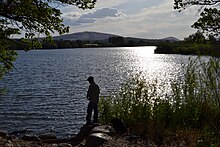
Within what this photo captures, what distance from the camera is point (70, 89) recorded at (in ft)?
120

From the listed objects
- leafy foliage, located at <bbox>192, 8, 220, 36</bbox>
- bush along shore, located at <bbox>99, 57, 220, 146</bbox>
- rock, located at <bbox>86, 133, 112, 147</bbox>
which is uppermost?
leafy foliage, located at <bbox>192, 8, 220, 36</bbox>

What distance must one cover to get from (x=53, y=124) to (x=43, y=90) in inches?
609

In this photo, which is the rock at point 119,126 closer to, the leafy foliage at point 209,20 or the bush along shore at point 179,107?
the bush along shore at point 179,107

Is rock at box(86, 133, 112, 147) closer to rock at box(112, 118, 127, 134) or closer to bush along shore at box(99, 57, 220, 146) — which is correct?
rock at box(112, 118, 127, 134)

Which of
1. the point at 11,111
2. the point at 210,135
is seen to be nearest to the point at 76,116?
the point at 11,111

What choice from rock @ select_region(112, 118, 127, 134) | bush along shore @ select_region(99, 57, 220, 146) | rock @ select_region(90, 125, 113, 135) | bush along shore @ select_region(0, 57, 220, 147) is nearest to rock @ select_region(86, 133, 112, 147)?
bush along shore @ select_region(0, 57, 220, 147)

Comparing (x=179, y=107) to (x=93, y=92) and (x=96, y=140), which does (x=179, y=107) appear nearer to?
(x=93, y=92)

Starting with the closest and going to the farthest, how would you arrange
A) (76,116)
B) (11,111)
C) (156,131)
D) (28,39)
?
(28,39)
(156,131)
(76,116)
(11,111)

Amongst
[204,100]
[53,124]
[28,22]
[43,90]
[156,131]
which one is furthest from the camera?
[43,90]

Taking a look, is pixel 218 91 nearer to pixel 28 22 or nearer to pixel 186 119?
pixel 186 119

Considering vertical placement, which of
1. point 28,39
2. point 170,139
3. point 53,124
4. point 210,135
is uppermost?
point 28,39

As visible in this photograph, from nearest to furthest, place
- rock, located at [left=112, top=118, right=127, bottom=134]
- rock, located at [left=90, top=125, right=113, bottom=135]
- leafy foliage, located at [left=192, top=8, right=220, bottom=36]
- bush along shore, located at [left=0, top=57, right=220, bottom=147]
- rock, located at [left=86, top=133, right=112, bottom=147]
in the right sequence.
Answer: leafy foliage, located at [left=192, top=8, right=220, bottom=36], rock, located at [left=86, top=133, right=112, bottom=147], bush along shore, located at [left=0, top=57, right=220, bottom=147], rock, located at [left=90, top=125, right=113, bottom=135], rock, located at [left=112, top=118, right=127, bottom=134]

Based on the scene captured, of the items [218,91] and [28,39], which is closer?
[28,39]

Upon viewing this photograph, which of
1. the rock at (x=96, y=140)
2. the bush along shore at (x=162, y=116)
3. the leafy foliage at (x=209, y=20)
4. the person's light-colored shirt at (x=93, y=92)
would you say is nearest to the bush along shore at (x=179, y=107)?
the bush along shore at (x=162, y=116)
